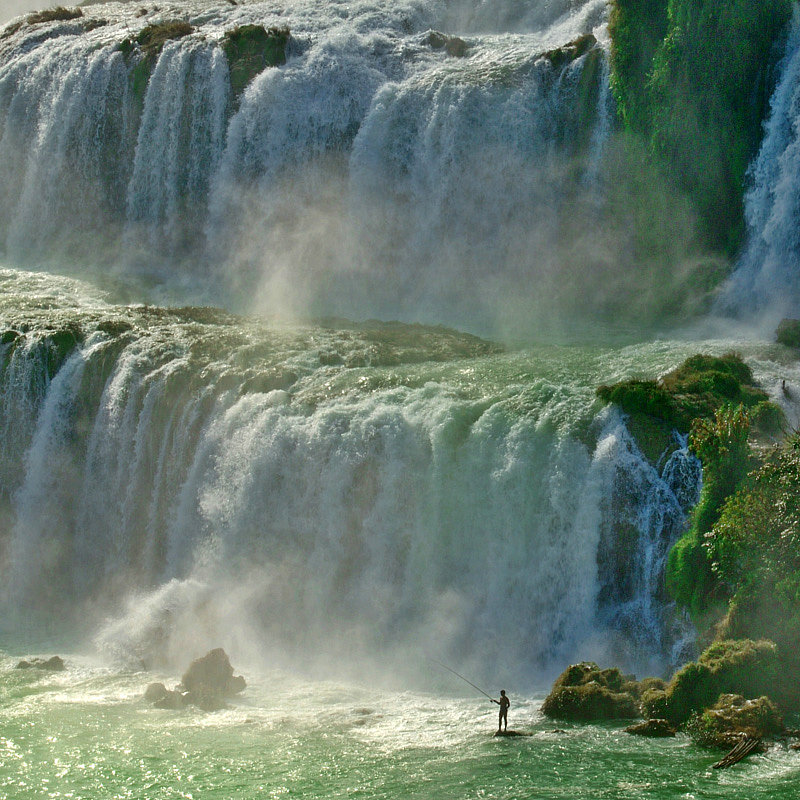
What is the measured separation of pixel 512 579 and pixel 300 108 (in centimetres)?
1898

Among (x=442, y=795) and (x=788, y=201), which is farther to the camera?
(x=788, y=201)

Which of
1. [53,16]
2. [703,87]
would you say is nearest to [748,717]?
[703,87]

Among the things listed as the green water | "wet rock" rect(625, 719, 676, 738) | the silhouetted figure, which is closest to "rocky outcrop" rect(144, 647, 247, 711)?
the green water

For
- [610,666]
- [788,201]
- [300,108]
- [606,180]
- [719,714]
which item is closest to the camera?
→ [719,714]

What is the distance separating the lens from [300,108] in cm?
3391

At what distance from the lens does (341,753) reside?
15.6 metres

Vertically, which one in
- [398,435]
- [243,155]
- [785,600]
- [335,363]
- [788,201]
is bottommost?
[785,600]

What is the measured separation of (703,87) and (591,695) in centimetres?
1693

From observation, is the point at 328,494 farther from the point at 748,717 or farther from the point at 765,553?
the point at 748,717

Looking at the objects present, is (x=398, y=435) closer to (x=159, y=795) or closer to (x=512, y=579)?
(x=512, y=579)

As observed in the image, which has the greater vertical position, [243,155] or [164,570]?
[243,155]

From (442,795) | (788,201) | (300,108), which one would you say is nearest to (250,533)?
(442,795)

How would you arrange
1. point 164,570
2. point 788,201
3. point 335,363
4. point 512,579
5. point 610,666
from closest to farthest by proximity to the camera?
point 610,666
point 512,579
point 164,570
point 335,363
point 788,201

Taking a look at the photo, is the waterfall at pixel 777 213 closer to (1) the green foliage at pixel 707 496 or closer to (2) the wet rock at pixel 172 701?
(1) the green foliage at pixel 707 496
